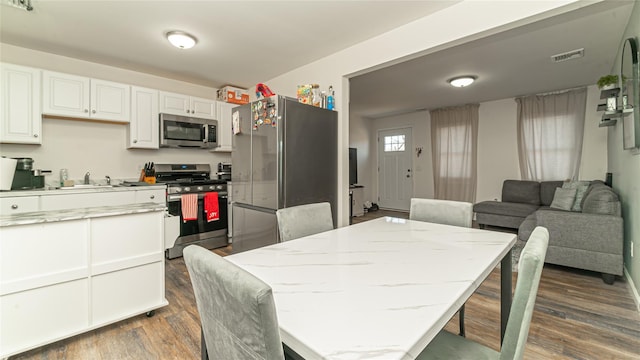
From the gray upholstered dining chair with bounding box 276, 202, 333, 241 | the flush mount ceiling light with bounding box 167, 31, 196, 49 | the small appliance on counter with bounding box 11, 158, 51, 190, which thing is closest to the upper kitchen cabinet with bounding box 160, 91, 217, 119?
the flush mount ceiling light with bounding box 167, 31, 196, 49

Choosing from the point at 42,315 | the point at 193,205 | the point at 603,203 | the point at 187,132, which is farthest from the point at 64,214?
the point at 603,203

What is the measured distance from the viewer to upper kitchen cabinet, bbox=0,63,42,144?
105 inches

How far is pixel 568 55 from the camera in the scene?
3211 mm

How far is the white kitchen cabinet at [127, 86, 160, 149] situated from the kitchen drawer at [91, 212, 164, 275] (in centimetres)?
205

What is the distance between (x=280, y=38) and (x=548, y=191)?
4903 mm

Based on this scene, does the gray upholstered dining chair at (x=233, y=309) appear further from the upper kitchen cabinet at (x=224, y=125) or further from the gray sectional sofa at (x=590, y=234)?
Result: the upper kitchen cabinet at (x=224, y=125)

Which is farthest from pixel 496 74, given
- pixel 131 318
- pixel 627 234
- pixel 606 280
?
pixel 131 318

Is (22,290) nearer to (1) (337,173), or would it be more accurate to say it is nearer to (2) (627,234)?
(1) (337,173)

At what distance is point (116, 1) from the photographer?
84.3 inches

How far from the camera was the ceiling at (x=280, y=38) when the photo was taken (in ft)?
7.43

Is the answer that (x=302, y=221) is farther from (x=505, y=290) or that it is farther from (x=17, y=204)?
(x=17, y=204)

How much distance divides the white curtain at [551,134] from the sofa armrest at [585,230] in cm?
244

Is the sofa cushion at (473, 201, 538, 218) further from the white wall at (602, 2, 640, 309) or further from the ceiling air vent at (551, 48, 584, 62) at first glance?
the ceiling air vent at (551, 48, 584, 62)

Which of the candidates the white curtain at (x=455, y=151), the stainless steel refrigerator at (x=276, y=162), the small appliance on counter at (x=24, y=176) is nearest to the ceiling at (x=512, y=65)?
the white curtain at (x=455, y=151)
